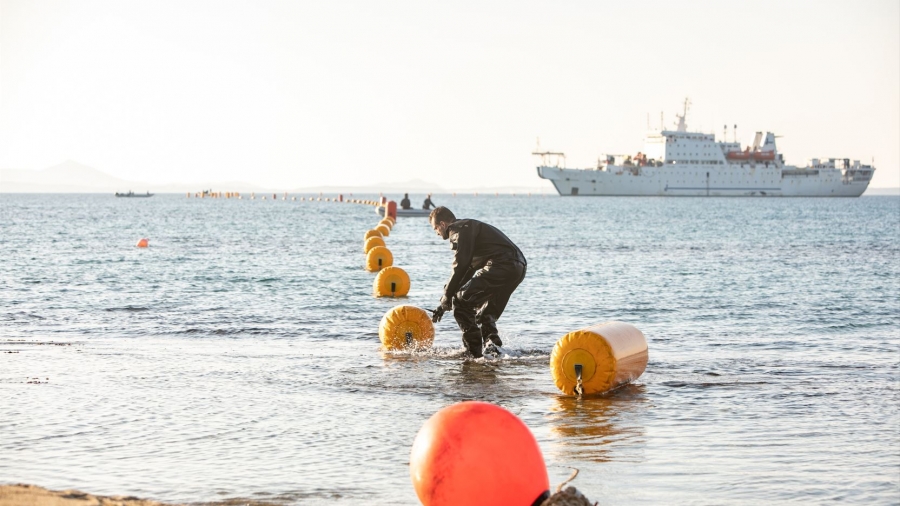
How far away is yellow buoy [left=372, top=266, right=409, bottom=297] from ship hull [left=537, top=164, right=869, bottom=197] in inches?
5033

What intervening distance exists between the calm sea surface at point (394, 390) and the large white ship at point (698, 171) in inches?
4798

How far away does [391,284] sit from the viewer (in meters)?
21.0

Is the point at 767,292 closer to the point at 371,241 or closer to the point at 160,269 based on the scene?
the point at 371,241

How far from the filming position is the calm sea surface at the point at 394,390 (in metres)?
7.27

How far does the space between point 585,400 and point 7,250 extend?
109 ft

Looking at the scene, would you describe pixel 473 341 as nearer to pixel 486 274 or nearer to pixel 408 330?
pixel 486 274

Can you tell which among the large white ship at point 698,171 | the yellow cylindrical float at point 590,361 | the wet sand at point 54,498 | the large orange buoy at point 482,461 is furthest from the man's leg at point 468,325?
the large white ship at point 698,171

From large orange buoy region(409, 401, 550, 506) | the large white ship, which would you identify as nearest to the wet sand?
large orange buoy region(409, 401, 550, 506)

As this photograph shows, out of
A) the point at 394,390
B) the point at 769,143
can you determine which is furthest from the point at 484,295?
the point at 769,143

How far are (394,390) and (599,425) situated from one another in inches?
97.6

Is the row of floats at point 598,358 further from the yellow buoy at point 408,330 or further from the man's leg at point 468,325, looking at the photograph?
the yellow buoy at point 408,330

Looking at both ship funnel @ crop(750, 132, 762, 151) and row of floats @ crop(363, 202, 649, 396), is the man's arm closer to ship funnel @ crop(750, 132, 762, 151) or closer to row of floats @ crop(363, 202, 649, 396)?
row of floats @ crop(363, 202, 649, 396)

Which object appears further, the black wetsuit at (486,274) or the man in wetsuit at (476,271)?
the black wetsuit at (486,274)

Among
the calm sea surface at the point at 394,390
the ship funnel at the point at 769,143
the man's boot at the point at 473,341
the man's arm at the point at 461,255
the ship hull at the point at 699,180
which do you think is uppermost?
the ship funnel at the point at 769,143
